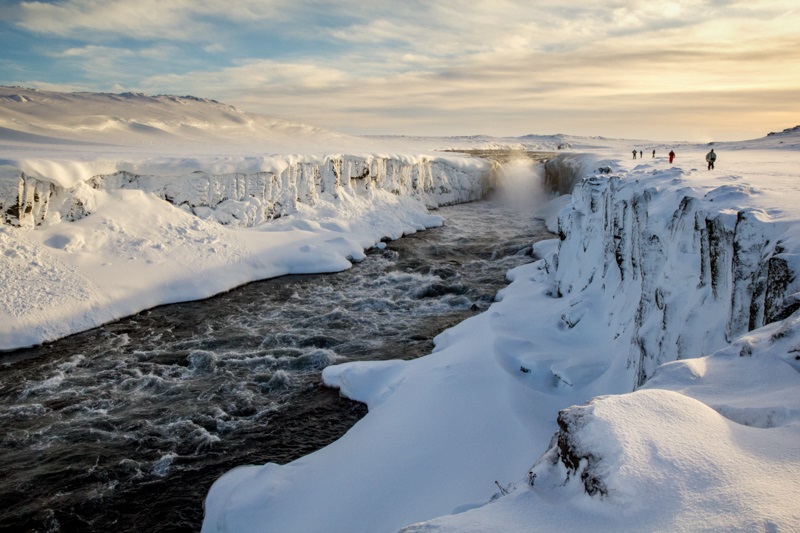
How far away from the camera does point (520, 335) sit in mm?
10438

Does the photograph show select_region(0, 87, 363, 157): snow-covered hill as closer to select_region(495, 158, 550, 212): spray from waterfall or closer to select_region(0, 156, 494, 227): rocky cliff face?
select_region(0, 156, 494, 227): rocky cliff face

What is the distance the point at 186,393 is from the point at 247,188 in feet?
39.5

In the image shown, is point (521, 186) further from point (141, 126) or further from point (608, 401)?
point (608, 401)

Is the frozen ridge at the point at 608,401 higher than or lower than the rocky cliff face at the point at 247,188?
lower

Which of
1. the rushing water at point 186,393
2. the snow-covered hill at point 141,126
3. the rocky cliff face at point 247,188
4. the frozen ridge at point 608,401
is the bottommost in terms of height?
the rushing water at point 186,393

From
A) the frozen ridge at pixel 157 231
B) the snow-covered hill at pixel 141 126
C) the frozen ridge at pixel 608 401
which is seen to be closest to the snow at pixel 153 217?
the frozen ridge at pixel 157 231

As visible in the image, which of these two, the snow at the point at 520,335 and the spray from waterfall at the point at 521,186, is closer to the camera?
the snow at the point at 520,335

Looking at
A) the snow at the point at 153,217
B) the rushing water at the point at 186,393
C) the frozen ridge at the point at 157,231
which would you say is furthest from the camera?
the snow at the point at 153,217

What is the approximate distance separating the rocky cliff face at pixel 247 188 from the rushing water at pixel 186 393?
3835 mm

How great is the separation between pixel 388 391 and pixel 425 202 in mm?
25346

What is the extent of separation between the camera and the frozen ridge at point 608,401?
302cm

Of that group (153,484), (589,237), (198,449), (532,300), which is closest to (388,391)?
(198,449)

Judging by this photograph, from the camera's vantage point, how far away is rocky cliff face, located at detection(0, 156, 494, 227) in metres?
14.2

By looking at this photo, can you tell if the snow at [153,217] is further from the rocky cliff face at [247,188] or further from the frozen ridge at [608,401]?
the frozen ridge at [608,401]
